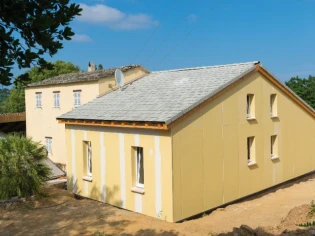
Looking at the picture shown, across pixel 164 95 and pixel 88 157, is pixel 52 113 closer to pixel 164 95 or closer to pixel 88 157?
pixel 88 157

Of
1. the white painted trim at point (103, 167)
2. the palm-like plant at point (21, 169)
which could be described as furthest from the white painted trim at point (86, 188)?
the palm-like plant at point (21, 169)

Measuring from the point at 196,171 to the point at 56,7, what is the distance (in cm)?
931

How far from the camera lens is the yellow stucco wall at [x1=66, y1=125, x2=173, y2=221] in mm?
12164

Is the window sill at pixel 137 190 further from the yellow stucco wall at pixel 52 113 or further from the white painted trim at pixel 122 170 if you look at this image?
the yellow stucco wall at pixel 52 113

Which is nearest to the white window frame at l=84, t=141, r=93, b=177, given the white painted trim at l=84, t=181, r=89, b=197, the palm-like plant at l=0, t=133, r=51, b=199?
the white painted trim at l=84, t=181, r=89, b=197

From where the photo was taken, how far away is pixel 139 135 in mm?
12992

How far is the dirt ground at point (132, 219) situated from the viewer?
11.0m

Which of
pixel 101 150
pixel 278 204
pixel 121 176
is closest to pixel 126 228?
pixel 121 176

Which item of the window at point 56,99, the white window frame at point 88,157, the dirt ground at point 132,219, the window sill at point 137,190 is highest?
the window at point 56,99

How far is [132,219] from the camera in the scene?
40.4 ft

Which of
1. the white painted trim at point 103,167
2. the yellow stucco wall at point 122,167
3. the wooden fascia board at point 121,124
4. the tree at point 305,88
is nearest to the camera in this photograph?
the wooden fascia board at point 121,124

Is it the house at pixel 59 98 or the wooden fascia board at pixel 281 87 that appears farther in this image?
the house at pixel 59 98

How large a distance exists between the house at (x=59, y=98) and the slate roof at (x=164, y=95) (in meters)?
3.54

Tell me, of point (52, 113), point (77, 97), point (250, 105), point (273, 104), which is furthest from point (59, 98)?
point (273, 104)
